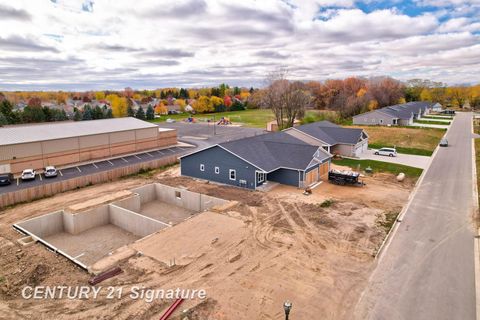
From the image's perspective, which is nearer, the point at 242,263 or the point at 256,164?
the point at 242,263

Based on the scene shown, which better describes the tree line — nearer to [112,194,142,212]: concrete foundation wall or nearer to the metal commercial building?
the metal commercial building

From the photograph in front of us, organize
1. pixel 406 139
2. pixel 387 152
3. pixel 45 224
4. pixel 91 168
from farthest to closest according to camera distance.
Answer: pixel 406 139
pixel 387 152
pixel 91 168
pixel 45 224

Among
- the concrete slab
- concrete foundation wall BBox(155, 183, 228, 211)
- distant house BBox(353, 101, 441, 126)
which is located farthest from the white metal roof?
distant house BBox(353, 101, 441, 126)

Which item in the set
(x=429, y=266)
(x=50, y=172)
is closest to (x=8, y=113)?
(x=50, y=172)

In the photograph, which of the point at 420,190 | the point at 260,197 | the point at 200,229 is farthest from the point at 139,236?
the point at 420,190

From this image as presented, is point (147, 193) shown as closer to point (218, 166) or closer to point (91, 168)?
point (218, 166)

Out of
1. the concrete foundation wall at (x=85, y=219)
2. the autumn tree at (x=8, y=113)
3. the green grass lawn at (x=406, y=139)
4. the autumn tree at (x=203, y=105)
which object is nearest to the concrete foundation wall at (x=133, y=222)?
the concrete foundation wall at (x=85, y=219)
